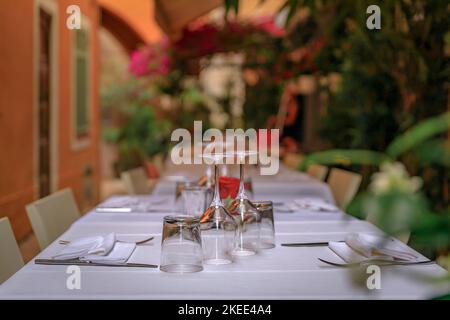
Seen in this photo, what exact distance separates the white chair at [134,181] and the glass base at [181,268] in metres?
2.63

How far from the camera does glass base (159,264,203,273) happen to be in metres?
1.84

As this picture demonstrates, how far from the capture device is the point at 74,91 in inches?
319

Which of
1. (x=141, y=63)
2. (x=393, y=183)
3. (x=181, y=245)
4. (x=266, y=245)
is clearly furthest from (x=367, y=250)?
(x=141, y=63)

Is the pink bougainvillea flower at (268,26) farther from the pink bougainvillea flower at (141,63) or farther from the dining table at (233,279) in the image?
the dining table at (233,279)

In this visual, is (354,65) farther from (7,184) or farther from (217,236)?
(217,236)

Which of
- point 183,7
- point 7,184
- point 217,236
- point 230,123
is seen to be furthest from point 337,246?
point 230,123

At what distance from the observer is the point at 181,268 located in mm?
1857

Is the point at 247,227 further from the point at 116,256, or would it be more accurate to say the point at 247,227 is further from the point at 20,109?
the point at 20,109

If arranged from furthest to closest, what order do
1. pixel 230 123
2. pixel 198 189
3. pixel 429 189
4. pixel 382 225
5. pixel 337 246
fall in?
pixel 230 123 < pixel 429 189 < pixel 198 189 < pixel 337 246 < pixel 382 225

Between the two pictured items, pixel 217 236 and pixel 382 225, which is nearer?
pixel 382 225

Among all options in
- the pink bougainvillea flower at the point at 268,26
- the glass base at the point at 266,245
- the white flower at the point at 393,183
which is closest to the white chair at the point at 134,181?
the glass base at the point at 266,245

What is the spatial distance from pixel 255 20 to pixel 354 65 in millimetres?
2354

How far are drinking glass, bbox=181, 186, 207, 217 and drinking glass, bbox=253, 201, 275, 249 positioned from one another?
0.47 m

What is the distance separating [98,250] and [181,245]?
29 centimetres
